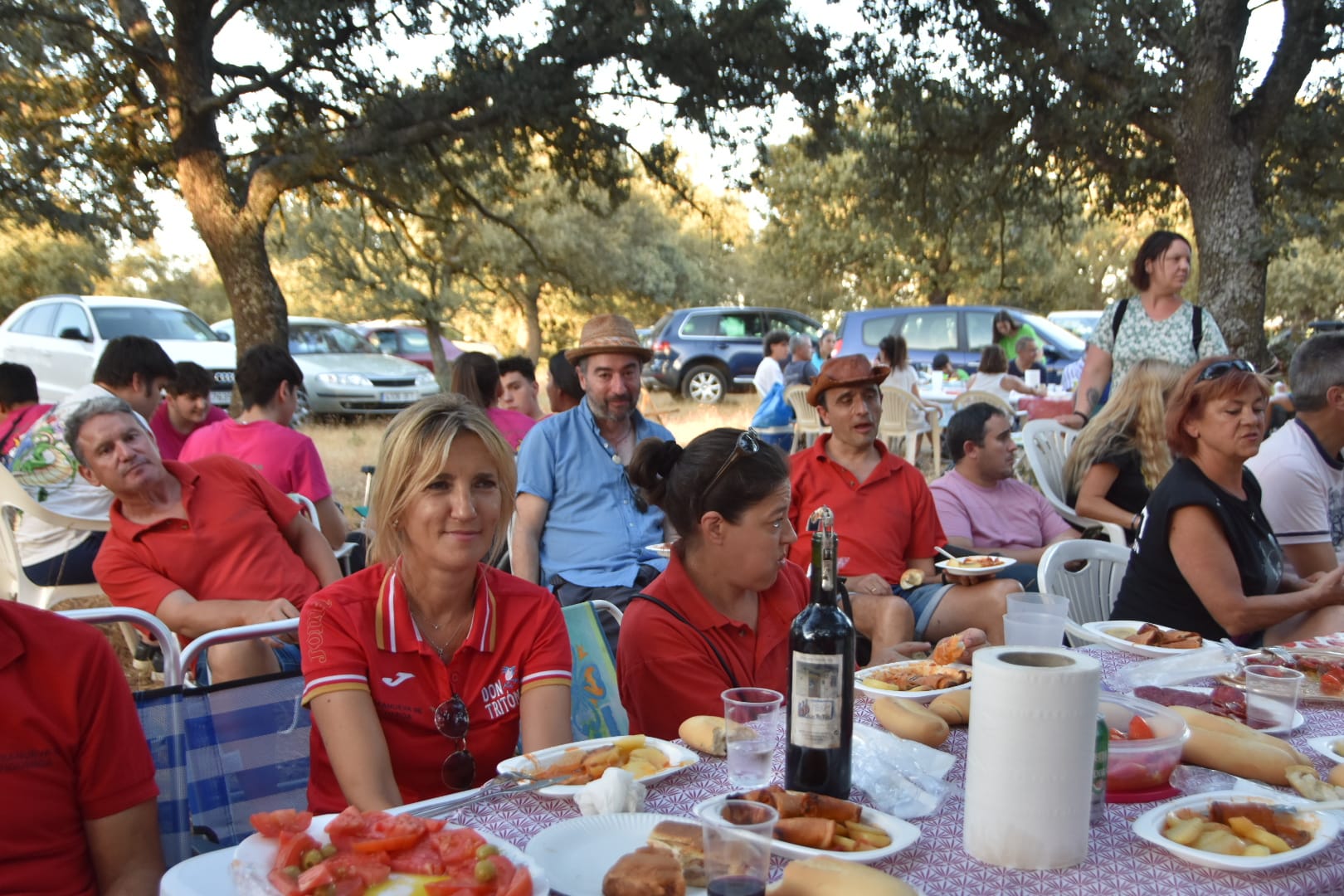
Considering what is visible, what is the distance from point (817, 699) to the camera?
1544 millimetres

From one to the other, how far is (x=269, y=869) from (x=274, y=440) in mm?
3613

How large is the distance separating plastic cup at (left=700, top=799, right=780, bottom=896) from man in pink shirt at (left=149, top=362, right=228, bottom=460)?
5093 millimetres

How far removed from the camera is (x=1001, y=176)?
1061 cm

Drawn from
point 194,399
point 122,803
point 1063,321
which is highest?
point 1063,321

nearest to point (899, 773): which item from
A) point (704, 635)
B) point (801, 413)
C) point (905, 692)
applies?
point (905, 692)

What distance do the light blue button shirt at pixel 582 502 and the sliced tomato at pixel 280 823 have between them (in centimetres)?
282

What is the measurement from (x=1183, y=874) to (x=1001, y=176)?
1018cm

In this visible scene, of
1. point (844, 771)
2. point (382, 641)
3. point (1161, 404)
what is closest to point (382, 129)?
point (1161, 404)

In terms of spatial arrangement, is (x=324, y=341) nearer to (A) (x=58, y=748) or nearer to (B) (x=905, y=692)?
(A) (x=58, y=748)

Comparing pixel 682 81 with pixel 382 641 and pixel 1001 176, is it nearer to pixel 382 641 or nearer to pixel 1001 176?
pixel 1001 176

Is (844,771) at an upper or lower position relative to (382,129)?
lower

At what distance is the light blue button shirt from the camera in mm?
4230

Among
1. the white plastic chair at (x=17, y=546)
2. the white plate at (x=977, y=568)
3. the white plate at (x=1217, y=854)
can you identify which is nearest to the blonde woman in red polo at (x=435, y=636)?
the white plate at (x=1217, y=854)

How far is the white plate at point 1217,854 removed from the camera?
135 cm
